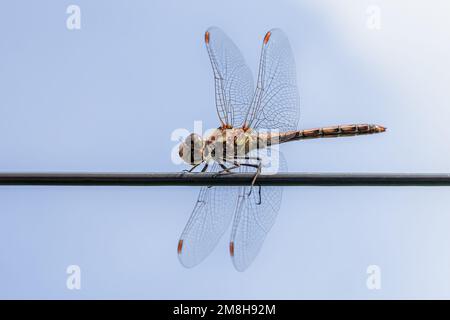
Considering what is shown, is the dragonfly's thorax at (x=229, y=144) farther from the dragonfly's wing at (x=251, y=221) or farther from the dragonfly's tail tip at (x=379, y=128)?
the dragonfly's tail tip at (x=379, y=128)

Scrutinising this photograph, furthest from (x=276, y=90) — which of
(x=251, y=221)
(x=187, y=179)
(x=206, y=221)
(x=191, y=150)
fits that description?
(x=187, y=179)

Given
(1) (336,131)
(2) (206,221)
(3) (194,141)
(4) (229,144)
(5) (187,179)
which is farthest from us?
(1) (336,131)

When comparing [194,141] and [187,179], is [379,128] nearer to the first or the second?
[194,141]

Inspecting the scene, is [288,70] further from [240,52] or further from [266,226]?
[266,226]

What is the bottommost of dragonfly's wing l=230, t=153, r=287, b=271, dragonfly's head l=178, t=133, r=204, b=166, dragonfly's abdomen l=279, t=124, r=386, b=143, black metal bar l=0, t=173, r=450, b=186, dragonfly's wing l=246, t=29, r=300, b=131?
dragonfly's wing l=230, t=153, r=287, b=271

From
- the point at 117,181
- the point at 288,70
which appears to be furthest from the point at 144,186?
the point at 288,70

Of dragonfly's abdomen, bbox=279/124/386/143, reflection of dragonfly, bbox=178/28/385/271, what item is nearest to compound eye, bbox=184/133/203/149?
reflection of dragonfly, bbox=178/28/385/271

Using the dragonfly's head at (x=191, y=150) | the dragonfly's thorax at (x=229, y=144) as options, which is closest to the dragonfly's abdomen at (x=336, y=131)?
the dragonfly's thorax at (x=229, y=144)

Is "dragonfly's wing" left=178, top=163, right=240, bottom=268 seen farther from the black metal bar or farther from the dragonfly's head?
the black metal bar
